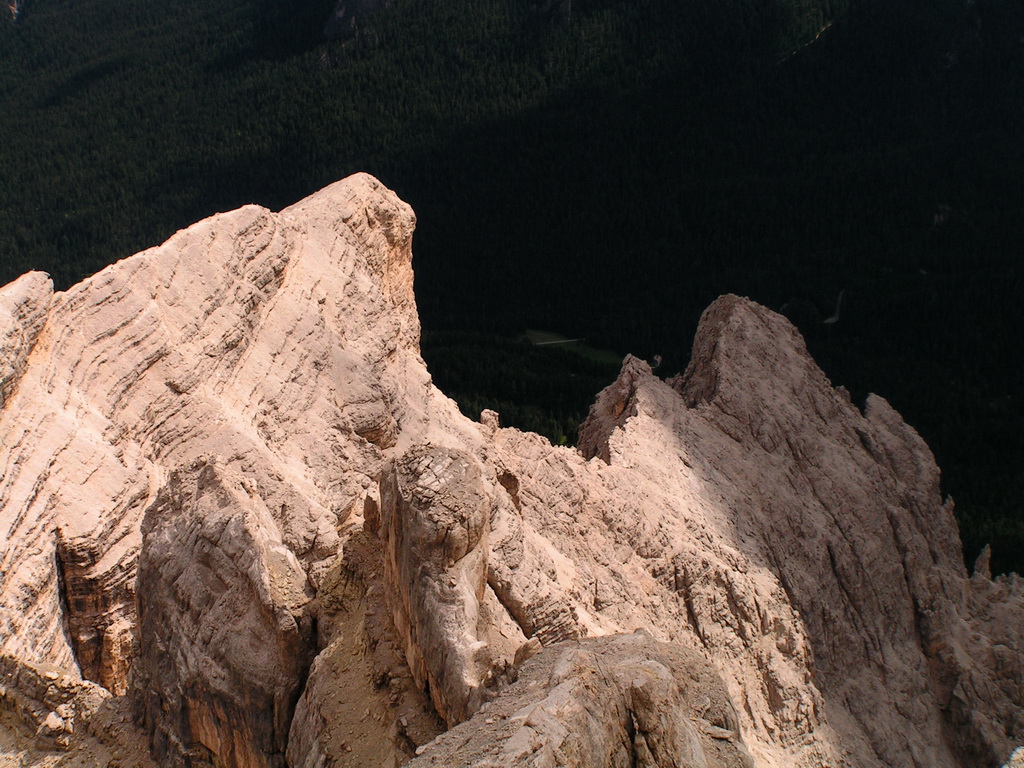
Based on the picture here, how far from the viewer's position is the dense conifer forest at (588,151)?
216 ft

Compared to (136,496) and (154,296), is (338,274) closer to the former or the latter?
(154,296)

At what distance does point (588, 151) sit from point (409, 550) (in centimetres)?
6958

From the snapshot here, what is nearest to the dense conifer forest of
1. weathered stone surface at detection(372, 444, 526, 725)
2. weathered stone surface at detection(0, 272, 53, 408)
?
weathered stone surface at detection(0, 272, 53, 408)

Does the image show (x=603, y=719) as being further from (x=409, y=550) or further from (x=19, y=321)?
(x=19, y=321)

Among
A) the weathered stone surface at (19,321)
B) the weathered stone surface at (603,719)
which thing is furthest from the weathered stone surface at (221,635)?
the weathered stone surface at (19,321)

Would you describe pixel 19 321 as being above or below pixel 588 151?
above

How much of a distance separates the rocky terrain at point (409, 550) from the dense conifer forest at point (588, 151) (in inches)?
1341

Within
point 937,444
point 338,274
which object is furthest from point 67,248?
point 338,274

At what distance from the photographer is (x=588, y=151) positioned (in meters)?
80.2

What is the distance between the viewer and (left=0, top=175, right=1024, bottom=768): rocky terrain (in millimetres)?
12141

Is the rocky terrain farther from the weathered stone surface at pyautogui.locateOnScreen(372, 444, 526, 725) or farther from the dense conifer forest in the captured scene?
the dense conifer forest

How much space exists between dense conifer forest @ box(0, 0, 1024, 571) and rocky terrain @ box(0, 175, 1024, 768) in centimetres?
3406

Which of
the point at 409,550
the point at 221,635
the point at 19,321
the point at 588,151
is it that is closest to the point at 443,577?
the point at 409,550

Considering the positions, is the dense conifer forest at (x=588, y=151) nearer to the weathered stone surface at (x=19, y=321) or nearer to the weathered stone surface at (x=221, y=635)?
the weathered stone surface at (x=19, y=321)
